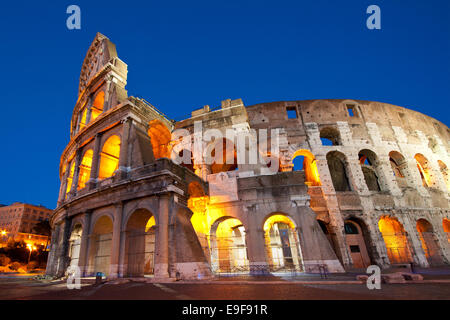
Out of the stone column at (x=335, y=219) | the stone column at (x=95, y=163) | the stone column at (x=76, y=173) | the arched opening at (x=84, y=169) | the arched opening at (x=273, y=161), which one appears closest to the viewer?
the stone column at (x=95, y=163)

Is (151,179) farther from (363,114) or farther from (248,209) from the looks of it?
(363,114)

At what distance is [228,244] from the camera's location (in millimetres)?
16156

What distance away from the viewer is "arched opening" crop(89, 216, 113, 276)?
12.7 metres

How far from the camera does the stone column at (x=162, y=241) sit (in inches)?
371

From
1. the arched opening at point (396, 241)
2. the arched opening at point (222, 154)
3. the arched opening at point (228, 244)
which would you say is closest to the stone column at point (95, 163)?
the arched opening at point (228, 244)

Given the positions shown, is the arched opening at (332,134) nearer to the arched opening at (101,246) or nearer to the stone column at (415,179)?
the stone column at (415,179)

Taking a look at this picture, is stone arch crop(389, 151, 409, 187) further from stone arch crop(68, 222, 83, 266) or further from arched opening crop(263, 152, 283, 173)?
stone arch crop(68, 222, 83, 266)

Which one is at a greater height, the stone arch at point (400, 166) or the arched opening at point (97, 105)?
the arched opening at point (97, 105)

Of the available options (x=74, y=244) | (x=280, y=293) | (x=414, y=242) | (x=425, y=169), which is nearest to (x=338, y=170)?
(x=414, y=242)

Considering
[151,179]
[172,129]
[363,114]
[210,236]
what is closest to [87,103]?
[172,129]

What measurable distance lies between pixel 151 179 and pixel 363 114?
738 inches

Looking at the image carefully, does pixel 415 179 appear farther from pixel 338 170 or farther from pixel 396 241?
pixel 338 170

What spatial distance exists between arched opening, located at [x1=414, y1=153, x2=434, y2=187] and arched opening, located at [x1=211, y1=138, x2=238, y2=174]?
54.2 ft

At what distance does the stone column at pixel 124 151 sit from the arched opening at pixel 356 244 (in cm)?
1544
